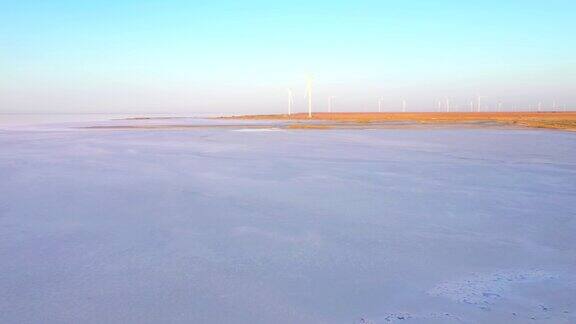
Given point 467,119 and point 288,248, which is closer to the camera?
point 288,248

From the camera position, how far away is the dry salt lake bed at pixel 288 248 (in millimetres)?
3771

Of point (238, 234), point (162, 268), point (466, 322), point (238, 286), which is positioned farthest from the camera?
point (238, 234)

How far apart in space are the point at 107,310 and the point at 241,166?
8925mm

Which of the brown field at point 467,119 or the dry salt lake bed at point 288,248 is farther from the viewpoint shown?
the brown field at point 467,119

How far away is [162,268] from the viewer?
4.66 m

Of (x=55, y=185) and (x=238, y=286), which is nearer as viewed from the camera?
(x=238, y=286)

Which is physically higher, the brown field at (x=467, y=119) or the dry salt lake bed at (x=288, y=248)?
the brown field at (x=467, y=119)

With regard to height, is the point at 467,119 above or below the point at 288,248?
above

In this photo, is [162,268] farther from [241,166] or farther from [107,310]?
[241,166]

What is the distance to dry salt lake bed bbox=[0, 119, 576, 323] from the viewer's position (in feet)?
12.4

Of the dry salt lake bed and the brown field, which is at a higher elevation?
the brown field

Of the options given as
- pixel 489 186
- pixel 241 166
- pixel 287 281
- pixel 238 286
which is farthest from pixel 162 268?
pixel 241 166

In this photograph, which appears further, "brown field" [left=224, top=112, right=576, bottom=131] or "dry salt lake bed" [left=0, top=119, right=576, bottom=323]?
"brown field" [left=224, top=112, right=576, bottom=131]

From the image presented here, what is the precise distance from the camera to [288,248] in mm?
5309
